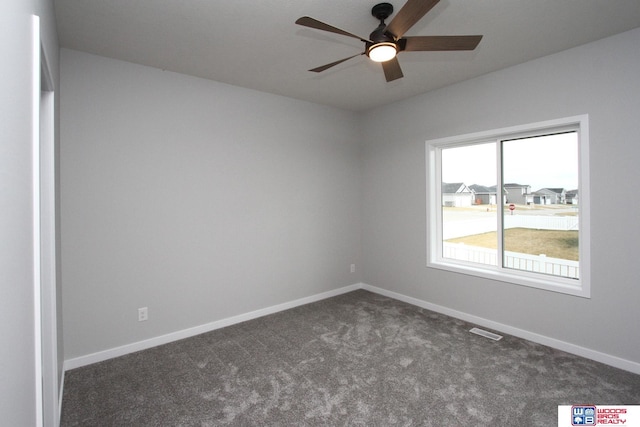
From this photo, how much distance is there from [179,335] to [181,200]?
1.33 metres

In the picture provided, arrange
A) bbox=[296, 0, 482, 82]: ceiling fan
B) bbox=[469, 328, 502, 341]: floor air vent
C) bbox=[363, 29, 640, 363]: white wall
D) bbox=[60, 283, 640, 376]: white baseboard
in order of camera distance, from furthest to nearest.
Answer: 1. bbox=[469, 328, 502, 341]: floor air vent
2. bbox=[60, 283, 640, 376]: white baseboard
3. bbox=[363, 29, 640, 363]: white wall
4. bbox=[296, 0, 482, 82]: ceiling fan

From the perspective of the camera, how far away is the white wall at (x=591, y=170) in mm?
2578

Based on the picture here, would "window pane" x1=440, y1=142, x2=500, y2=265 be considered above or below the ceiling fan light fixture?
below

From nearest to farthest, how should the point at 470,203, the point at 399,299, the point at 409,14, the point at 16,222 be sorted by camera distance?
the point at 16,222 < the point at 409,14 < the point at 470,203 < the point at 399,299

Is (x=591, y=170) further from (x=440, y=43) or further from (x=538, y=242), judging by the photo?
(x=440, y=43)

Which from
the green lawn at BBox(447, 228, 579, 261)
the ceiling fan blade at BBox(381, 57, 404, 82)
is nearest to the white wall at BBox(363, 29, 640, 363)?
the green lawn at BBox(447, 228, 579, 261)

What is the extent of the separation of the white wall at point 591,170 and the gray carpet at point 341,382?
327 mm

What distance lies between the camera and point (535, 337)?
3.09 metres

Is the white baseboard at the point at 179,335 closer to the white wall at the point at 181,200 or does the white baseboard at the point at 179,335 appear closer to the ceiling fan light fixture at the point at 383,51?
the white wall at the point at 181,200

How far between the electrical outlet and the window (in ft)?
10.1

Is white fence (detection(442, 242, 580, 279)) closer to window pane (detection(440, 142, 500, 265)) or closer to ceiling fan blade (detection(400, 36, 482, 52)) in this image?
window pane (detection(440, 142, 500, 265))

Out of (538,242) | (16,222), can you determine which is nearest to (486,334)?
(538,242)

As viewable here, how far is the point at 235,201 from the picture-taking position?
3.63m

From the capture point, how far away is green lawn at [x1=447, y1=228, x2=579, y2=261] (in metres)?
3.04
